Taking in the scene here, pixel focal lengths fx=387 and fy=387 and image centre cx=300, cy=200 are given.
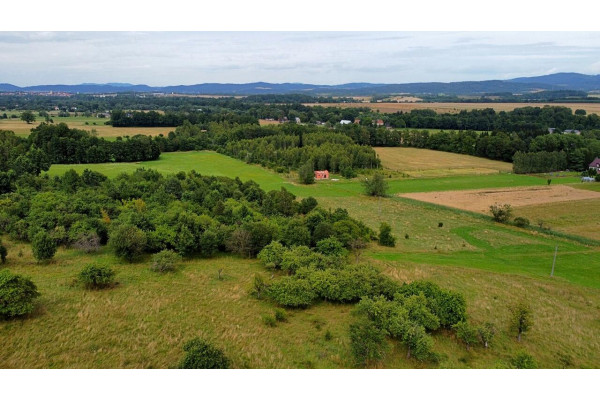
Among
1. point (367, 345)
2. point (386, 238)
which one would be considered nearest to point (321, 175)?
point (386, 238)

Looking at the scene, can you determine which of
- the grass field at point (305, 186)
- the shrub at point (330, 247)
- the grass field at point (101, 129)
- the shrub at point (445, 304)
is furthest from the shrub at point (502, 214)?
the grass field at point (101, 129)

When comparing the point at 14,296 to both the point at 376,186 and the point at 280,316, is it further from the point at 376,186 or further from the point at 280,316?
the point at 376,186

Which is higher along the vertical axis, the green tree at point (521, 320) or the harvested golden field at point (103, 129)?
the harvested golden field at point (103, 129)

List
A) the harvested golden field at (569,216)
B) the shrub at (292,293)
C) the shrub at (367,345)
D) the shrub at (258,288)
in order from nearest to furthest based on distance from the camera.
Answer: the shrub at (367,345), the shrub at (292,293), the shrub at (258,288), the harvested golden field at (569,216)

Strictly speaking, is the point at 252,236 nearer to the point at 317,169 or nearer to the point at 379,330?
the point at 379,330

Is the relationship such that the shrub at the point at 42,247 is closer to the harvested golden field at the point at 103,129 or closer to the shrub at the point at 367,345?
the shrub at the point at 367,345

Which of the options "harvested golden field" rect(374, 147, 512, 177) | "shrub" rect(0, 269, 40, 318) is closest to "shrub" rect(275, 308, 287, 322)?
"shrub" rect(0, 269, 40, 318)
